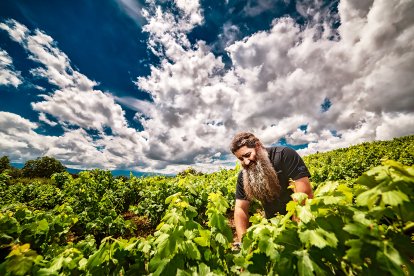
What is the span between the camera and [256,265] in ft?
4.84

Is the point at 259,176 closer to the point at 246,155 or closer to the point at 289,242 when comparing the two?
the point at 246,155

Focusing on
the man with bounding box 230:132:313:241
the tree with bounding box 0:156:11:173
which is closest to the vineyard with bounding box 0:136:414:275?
the man with bounding box 230:132:313:241

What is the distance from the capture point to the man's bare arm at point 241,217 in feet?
11.1

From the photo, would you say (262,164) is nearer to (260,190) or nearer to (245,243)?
(260,190)

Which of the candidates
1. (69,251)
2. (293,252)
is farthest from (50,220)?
(293,252)

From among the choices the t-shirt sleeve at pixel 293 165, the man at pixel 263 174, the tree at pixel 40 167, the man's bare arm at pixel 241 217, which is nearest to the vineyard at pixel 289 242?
the man's bare arm at pixel 241 217

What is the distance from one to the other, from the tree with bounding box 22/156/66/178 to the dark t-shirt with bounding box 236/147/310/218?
66302mm

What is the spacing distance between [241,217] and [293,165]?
3.79 feet

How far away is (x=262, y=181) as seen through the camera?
12.1 ft

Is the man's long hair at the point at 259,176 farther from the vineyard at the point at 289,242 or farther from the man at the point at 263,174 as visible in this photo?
the vineyard at the point at 289,242

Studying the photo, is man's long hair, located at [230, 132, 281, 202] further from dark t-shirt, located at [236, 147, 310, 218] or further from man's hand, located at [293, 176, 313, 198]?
man's hand, located at [293, 176, 313, 198]

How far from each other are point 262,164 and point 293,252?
2.59 meters

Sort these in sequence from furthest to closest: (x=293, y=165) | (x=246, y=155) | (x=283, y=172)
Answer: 1. (x=246, y=155)
2. (x=283, y=172)
3. (x=293, y=165)

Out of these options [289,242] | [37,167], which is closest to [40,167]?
[37,167]
